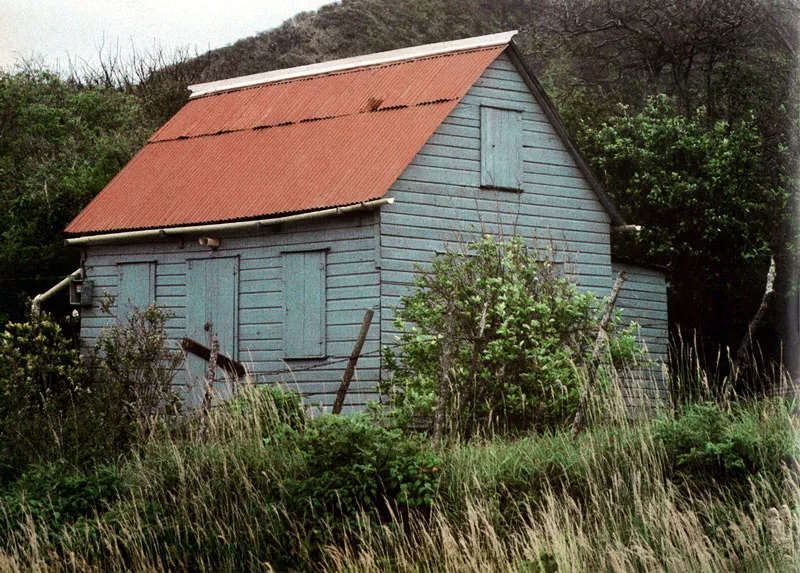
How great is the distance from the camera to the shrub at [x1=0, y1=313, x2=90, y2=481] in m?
14.3

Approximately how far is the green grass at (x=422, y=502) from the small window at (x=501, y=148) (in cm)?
909

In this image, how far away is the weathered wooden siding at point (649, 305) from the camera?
22453 millimetres

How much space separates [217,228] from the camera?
66.8 ft

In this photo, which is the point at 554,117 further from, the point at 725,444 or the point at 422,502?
the point at 422,502

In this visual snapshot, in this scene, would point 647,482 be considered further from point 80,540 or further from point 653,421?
point 80,540

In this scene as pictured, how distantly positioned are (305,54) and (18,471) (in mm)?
50506

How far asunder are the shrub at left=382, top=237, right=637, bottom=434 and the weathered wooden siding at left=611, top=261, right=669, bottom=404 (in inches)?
191

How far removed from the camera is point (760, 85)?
28.8 meters

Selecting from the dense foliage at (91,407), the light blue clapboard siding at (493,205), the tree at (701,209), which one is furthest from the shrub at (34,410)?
the tree at (701,209)

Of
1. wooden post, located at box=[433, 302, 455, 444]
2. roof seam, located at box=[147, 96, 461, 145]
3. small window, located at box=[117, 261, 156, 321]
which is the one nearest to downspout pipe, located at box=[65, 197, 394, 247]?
small window, located at box=[117, 261, 156, 321]

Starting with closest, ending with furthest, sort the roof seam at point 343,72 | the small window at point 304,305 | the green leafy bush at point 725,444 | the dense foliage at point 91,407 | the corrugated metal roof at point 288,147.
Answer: the green leafy bush at point 725,444 < the dense foliage at point 91,407 < the small window at point 304,305 < the corrugated metal roof at point 288,147 < the roof seam at point 343,72

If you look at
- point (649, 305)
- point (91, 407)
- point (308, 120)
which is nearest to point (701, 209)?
point (649, 305)

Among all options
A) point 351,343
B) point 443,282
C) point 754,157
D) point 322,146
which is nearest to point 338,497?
point 443,282

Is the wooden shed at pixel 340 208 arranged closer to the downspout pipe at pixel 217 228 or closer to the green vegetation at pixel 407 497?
the downspout pipe at pixel 217 228
